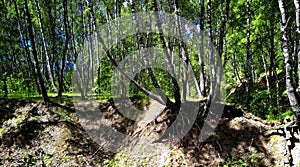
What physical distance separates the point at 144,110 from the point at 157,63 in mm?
10389

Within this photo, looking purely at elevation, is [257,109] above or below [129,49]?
below

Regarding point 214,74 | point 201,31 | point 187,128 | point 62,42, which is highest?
point 62,42

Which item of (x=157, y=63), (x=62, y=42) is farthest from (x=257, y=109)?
(x=62, y=42)

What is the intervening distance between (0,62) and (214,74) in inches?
1162

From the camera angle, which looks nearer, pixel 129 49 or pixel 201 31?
pixel 201 31

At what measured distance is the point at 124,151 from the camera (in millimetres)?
8719

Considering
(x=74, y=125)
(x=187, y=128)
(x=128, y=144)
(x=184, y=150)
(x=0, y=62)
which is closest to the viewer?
(x=184, y=150)

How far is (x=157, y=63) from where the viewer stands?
67.8 ft

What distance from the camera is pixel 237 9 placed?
12.4 meters

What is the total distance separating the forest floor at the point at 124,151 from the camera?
7309mm

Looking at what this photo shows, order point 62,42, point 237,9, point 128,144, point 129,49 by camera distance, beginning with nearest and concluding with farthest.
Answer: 1. point 128,144
2. point 237,9
3. point 129,49
4. point 62,42

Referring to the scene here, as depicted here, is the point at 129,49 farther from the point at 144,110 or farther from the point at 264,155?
the point at 264,155

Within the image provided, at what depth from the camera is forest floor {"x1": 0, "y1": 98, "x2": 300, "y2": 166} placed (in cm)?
731

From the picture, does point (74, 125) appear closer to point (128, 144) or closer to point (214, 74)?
point (128, 144)
